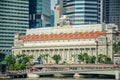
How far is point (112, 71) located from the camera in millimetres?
156375

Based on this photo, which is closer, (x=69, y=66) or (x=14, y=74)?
(x=14, y=74)

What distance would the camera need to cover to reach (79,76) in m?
175

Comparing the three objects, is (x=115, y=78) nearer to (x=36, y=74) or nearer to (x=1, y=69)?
(x=36, y=74)

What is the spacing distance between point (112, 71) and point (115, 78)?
3.21m

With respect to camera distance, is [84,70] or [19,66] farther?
[19,66]

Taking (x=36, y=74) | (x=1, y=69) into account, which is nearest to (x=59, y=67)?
(x=36, y=74)

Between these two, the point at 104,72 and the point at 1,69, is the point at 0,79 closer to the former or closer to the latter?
the point at 1,69

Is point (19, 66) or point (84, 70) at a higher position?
point (84, 70)

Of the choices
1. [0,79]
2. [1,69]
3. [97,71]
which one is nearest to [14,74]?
[1,69]

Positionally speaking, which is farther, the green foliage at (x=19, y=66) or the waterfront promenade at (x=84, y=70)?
→ the green foliage at (x=19, y=66)

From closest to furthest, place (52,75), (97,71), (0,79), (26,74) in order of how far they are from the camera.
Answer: (0,79) < (97,71) < (26,74) < (52,75)

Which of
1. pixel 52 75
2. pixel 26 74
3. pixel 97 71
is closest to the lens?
pixel 97 71

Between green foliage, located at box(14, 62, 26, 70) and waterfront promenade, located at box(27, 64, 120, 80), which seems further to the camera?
green foliage, located at box(14, 62, 26, 70)

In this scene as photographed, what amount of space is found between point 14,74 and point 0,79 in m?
18.5
